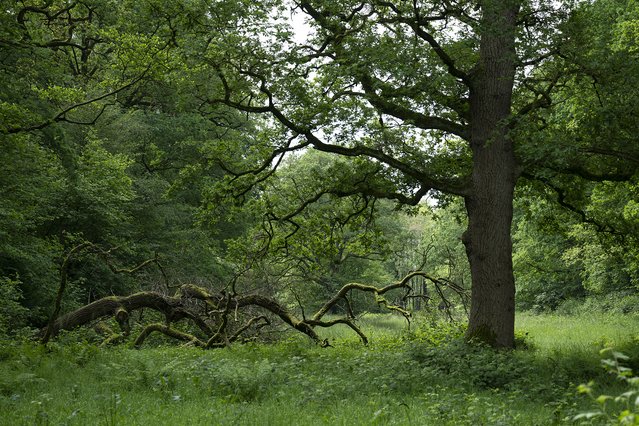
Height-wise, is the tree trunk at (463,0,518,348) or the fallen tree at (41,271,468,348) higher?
the tree trunk at (463,0,518,348)

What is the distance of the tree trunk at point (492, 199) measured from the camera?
47.3 feet

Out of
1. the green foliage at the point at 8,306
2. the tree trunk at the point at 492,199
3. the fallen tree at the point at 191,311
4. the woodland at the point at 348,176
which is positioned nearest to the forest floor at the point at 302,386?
the woodland at the point at 348,176

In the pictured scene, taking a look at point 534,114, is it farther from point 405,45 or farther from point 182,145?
point 182,145

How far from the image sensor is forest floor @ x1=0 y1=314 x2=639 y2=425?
7.59 meters

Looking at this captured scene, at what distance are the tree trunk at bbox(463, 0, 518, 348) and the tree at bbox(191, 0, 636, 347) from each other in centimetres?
2

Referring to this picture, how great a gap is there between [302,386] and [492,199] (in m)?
6.88

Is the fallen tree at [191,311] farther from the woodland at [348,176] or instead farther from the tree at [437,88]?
the tree at [437,88]

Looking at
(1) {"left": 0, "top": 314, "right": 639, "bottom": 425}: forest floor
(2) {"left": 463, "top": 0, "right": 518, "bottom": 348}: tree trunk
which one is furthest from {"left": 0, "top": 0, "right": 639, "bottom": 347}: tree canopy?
(1) {"left": 0, "top": 314, "right": 639, "bottom": 425}: forest floor

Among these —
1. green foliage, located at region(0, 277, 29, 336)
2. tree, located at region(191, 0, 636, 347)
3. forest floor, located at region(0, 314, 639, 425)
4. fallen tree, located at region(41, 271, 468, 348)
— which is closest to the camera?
forest floor, located at region(0, 314, 639, 425)

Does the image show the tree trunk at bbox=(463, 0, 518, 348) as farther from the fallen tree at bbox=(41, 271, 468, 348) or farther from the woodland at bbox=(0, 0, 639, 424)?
the fallen tree at bbox=(41, 271, 468, 348)

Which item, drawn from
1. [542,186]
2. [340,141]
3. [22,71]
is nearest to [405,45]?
[340,141]

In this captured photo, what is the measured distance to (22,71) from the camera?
646 inches

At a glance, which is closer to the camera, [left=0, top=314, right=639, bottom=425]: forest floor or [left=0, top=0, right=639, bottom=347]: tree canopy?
[left=0, top=314, right=639, bottom=425]: forest floor

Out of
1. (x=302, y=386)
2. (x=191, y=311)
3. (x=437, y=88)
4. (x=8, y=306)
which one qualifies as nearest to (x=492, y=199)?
(x=437, y=88)
